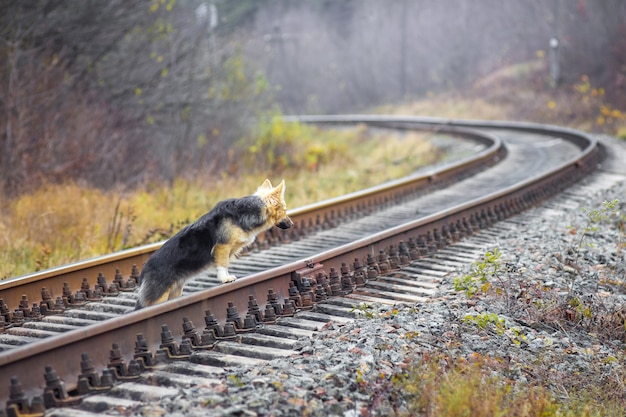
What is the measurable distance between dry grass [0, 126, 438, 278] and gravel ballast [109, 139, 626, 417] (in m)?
4.41

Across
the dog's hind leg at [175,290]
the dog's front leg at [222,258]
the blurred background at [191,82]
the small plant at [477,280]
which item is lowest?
the small plant at [477,280]

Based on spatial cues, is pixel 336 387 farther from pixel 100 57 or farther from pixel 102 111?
A: pixel 100 57

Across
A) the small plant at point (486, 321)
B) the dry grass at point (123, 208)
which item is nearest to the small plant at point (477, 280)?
the small plant at point (486, 321)

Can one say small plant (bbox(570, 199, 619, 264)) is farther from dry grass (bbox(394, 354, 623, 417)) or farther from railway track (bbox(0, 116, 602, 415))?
dry grass (bbox(394, 354, 623, 417))

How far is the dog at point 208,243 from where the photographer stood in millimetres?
6191

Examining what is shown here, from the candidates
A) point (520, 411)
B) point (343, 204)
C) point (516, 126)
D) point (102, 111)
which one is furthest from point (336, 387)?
point (516, 126)

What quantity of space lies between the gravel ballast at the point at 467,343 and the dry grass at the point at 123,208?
4.41m

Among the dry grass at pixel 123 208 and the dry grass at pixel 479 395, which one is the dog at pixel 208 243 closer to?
the dry grass at pixel 479 395

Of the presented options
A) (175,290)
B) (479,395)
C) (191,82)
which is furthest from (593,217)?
(191,82)

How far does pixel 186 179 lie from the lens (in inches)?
634

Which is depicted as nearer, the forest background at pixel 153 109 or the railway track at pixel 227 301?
the railway track at pixel 227 301

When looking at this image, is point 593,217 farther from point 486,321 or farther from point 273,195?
point 273,195

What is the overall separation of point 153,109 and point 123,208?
766 cm

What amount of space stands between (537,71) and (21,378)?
39.5 meters
